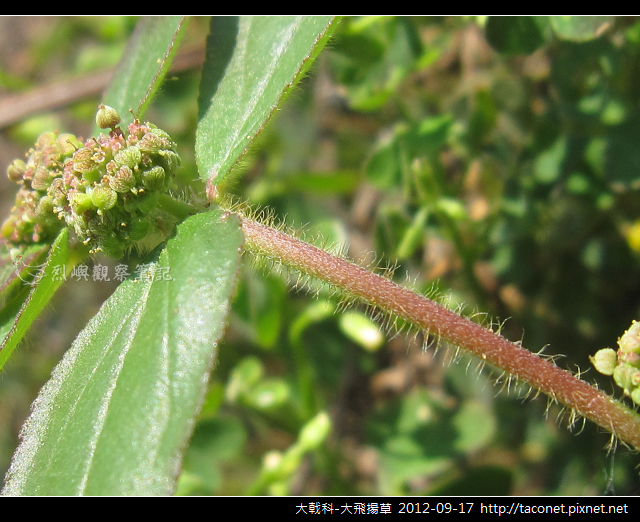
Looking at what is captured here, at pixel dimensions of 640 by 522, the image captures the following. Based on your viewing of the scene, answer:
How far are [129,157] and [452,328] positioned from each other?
984 mm

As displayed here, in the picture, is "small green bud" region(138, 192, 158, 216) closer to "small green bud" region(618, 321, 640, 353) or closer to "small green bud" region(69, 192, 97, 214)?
"small green bud" region(69, 192, 97, 214)

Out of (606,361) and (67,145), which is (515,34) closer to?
(606,361)

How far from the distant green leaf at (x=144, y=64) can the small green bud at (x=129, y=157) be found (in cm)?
32

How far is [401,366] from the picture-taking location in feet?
12.6

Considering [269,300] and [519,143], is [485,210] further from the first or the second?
[269,300]

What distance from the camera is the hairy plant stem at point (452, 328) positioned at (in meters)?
1.62

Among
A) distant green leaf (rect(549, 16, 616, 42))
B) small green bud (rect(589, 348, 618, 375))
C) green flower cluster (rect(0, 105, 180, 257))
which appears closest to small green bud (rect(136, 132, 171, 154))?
green flower cluster (rect(0, 105, 180, 257))

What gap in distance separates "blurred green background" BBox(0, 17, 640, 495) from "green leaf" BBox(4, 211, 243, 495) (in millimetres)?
1101

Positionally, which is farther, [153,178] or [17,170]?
[17,170]

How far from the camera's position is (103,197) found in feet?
5.64

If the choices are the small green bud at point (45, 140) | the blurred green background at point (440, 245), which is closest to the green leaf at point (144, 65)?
the small green bud at point (45, 140)

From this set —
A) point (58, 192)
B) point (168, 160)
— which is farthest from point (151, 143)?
point (58, 192)

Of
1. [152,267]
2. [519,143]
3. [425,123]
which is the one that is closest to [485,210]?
[519,143]
